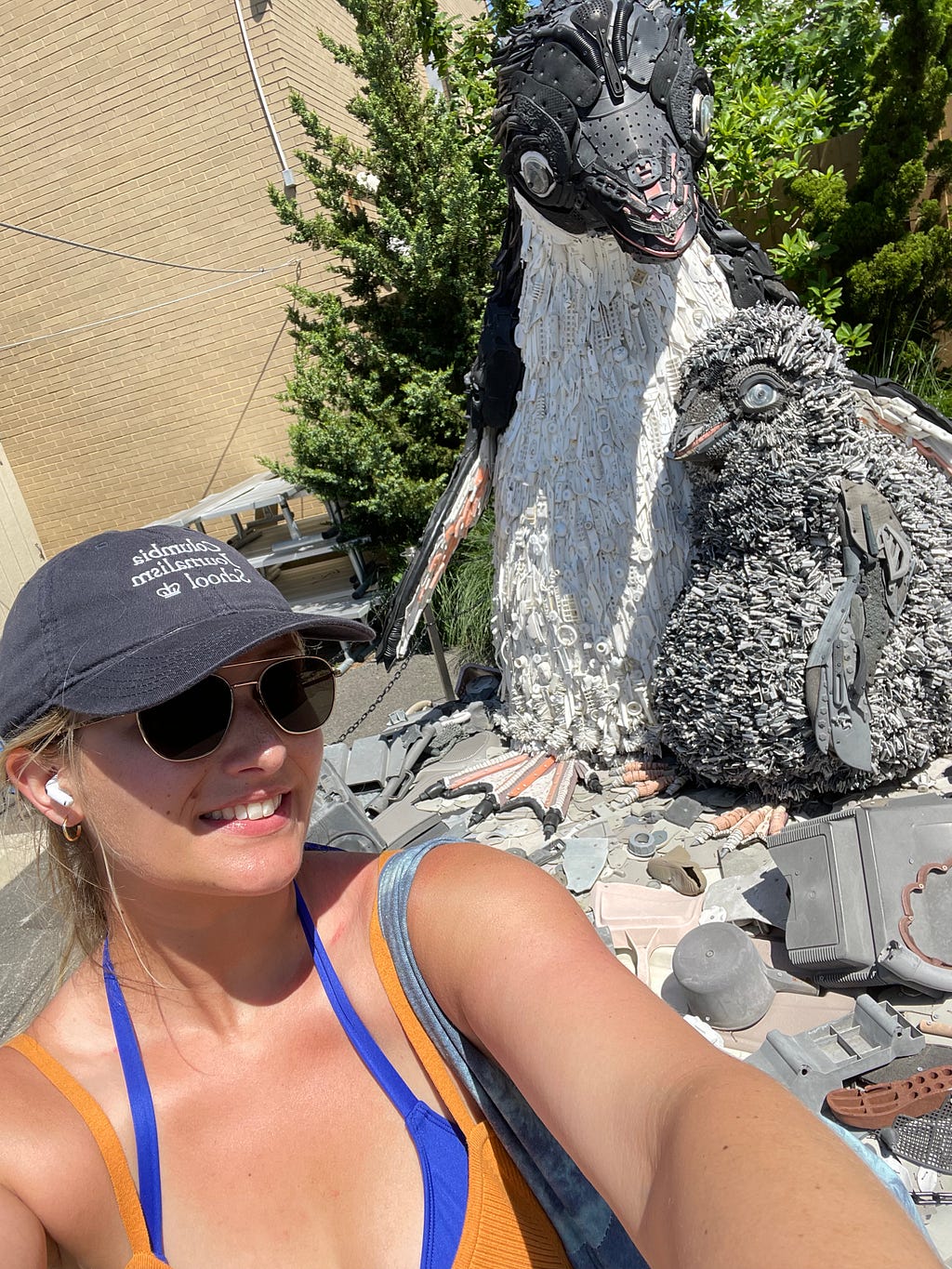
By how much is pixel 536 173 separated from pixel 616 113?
286 mm

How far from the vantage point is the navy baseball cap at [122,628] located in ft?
3.32

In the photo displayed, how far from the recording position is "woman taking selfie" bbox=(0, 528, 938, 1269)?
0.95 m

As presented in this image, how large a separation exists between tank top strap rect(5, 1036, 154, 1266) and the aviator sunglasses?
1.35ft

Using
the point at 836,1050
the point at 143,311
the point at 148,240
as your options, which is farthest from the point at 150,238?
the point at 836,1050

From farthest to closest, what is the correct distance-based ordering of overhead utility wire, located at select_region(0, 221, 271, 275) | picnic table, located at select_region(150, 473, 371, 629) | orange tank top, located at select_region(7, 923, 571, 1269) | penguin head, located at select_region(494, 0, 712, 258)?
overhead utility wire, located at select_region(0, 221, 271, 275), picnic table, located at select_region(150, 473, 371, 629), penguin head, located at select_region(494, 0, 712, 258), orange tank top, located at select_region(7, 923, 571, 1269)

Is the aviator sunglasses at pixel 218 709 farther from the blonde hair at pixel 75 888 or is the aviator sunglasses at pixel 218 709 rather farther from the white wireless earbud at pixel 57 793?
the blonde hair at pixel 75 888

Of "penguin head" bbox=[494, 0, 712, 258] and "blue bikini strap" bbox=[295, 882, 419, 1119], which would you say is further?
→ "penguin head" bbox=[494, 0, 712, 258]

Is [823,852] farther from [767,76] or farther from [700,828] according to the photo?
[767,76]

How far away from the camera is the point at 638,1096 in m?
0.83

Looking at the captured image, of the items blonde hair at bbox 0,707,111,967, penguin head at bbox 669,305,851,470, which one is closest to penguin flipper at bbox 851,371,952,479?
penguin head at bbox 669,305,851,470

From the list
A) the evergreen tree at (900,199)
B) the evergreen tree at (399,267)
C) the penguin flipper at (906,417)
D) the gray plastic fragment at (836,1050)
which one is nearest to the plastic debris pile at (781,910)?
the gray plastic fragment at (836,1050)

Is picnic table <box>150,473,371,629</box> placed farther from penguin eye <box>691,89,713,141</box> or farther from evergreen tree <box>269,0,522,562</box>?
penguin eye <box>691,89,713,141</box>

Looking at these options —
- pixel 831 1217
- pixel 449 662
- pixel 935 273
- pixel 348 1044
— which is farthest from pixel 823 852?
pixel 935 273

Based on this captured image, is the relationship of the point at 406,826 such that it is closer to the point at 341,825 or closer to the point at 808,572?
the point at 341,825
